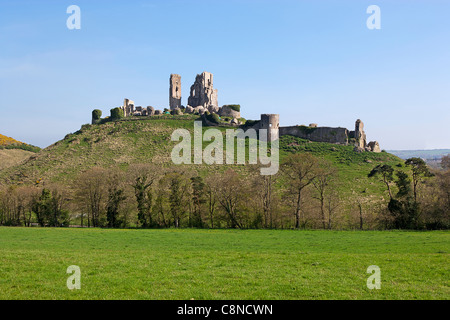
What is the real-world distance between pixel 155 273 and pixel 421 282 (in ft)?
32.9

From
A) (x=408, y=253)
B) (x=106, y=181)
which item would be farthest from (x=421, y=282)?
(x=106, y=181)

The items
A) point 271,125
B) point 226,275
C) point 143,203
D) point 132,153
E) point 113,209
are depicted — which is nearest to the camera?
point 226,275

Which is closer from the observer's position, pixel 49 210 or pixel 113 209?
pixel 113 209

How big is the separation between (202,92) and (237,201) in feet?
295

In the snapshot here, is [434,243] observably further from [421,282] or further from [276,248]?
[421,282]

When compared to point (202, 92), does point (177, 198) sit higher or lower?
lower

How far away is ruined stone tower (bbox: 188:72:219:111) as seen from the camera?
128 metres

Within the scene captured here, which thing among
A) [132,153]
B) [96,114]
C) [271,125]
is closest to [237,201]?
[132,153]

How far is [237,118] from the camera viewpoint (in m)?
111

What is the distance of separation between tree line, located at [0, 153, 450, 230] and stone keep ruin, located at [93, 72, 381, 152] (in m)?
37.0

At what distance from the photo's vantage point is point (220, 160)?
80062 millimetres

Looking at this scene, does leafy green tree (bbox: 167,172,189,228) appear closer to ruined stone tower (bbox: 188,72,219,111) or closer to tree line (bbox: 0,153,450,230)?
tree line (bbox: 0,153,450,230)

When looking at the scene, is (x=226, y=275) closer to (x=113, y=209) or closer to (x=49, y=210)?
(x=113, y=209)

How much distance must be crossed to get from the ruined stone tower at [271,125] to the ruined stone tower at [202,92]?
116 feet
